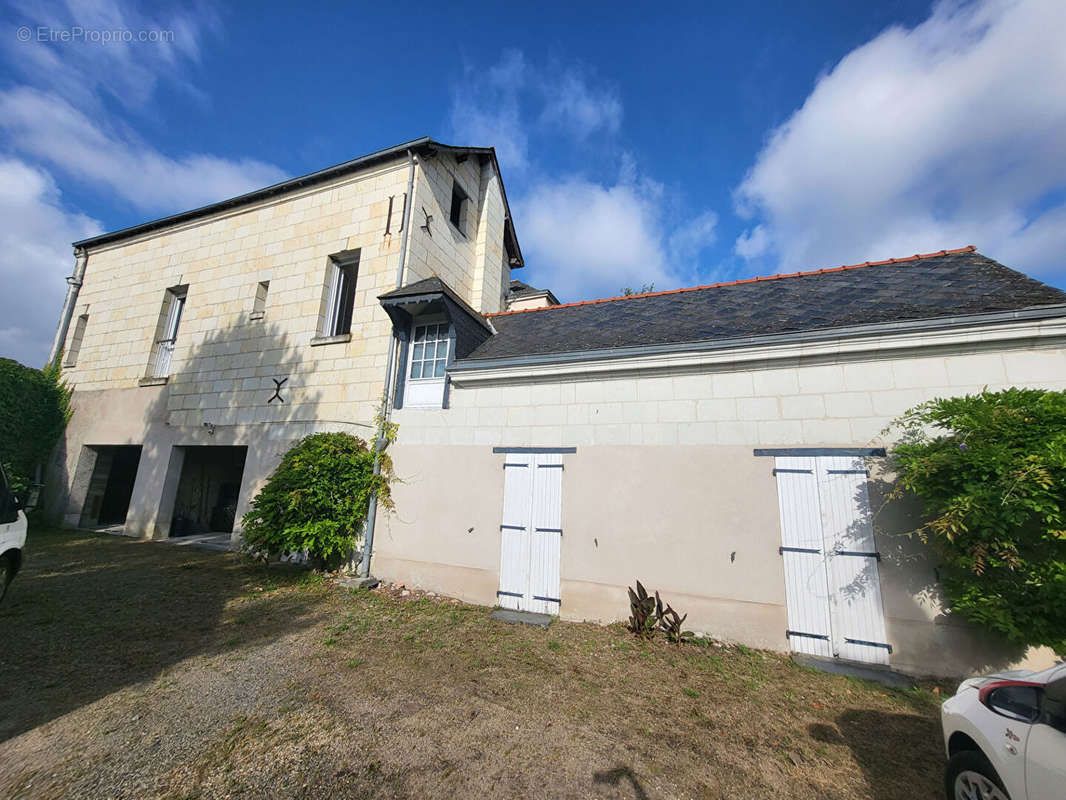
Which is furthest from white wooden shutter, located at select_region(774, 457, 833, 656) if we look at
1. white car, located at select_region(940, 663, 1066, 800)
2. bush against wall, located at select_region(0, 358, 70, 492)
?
bush against wall, located at select_region(0, 358, 70, 492)

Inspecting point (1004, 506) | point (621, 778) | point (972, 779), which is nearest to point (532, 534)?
point (621, 778)

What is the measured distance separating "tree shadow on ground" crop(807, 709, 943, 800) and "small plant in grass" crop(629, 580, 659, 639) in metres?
1.90

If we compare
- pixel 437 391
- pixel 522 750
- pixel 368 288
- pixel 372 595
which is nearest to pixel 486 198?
pixel 368 288

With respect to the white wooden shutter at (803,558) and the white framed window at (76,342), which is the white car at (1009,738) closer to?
the white wooden shutter at (803,558)

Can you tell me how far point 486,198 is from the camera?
1161 centimetres

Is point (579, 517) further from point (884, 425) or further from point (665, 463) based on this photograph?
point (884, 425)

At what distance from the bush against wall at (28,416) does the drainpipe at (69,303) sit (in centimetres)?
62

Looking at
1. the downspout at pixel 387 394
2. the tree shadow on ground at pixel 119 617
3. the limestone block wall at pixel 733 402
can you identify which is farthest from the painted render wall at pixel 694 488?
the tree shadow on ground at pixel 119 617

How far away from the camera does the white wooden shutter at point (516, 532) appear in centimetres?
Result: 617

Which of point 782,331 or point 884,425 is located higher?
point 782,331

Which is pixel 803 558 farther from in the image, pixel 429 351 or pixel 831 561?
pixel 429 351

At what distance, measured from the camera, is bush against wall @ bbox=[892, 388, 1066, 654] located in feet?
11.6

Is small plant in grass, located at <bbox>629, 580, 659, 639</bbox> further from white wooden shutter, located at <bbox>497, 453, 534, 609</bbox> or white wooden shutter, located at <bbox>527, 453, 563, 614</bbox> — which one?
white wooden shutter, located at <bbox>497, 453, 534, 609</bbox>

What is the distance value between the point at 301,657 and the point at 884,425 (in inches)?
274
